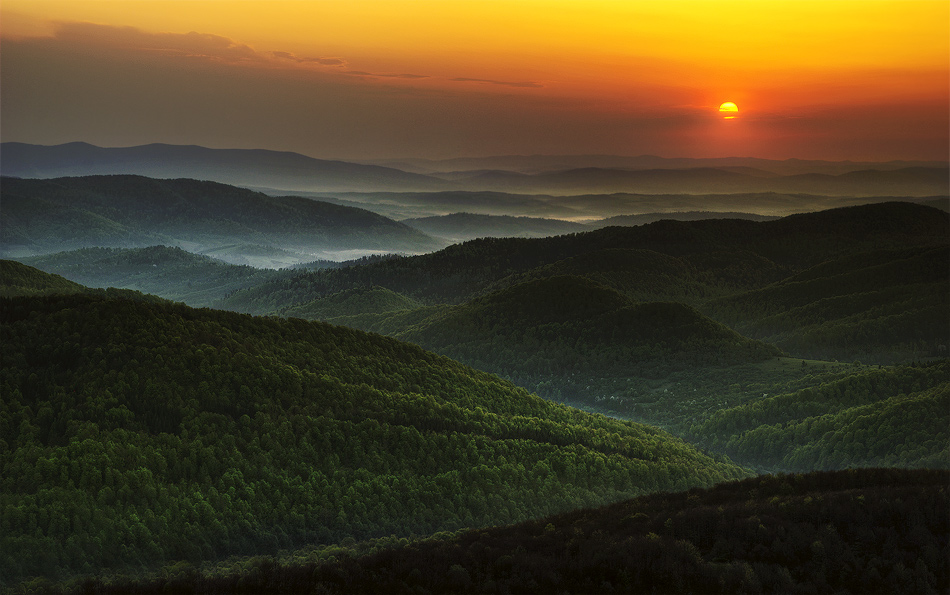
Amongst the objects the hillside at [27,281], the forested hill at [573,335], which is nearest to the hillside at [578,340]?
the forested hill at [573,335]

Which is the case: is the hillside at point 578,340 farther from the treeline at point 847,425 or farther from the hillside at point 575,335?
the treeline at point 847,425

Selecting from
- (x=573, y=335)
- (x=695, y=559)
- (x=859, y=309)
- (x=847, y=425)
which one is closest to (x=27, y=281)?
(x=695, y=559)

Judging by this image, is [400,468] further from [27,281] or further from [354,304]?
[354,304]

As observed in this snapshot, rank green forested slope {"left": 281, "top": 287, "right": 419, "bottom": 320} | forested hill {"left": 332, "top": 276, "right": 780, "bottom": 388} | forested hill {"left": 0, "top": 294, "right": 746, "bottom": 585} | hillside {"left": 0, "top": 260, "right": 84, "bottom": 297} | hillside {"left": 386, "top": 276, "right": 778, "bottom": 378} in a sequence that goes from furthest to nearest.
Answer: green forested slope {"left": 281, "top": 287, "right": 419, "bottom": 320} < hillside {"left": 386, "top": 276, "right": 778, "bottom": 378} < forested hill {"left": 332, "top": 276, "right": 780, "bottom": 388} < hillside {"left": 0, "top": 260, "right": 84, "bottom": 297} < forested hill {"left": 0, "top": 294, "right": 746, "bottom": 585}

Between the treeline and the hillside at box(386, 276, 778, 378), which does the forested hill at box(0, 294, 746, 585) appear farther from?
the hillside at box(386, 276, 778, 378)

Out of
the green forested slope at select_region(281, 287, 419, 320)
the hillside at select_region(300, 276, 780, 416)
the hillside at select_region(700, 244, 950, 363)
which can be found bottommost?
the green forested slope at select_region(281, 287, 419, 320)

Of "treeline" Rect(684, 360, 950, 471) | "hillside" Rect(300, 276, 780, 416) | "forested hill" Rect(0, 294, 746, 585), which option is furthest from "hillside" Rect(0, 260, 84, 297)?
"treeline" Rect(684, 360, 950, 471)
